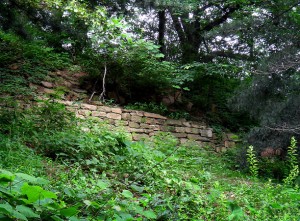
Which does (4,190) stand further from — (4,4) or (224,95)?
(224,95)

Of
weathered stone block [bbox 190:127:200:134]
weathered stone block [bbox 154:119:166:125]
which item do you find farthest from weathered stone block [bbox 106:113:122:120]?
weathered stone block [bbox 190:127:200:134]

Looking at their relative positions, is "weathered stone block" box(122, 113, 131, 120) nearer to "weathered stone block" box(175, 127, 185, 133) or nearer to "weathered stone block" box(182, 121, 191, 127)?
"weathered stone block" box(175, 127, 185, 133)

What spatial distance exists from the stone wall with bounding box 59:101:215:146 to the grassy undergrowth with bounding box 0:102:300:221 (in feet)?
4.50

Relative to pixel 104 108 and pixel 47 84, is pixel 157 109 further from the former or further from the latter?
pixel 47 84

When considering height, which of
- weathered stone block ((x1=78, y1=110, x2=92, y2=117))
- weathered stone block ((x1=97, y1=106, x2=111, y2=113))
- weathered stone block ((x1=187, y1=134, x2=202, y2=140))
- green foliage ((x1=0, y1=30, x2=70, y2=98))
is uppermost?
green foliage ((x1=0, y1=30, x2=70, y2=98))

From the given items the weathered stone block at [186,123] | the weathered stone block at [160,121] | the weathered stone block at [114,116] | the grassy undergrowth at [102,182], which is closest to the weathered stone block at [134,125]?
the weathered stone block at [114,116]

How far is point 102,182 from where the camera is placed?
8.69 feet

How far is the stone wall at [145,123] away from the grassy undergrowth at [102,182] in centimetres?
137

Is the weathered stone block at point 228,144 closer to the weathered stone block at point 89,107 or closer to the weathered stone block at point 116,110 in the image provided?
the weathered stone block at point 116,110

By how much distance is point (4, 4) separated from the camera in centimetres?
410

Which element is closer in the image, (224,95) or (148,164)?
(148,164)

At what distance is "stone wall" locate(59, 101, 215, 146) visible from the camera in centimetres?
636

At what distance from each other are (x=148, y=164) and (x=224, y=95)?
16.7 ft

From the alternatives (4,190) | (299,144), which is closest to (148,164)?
(4,190)
